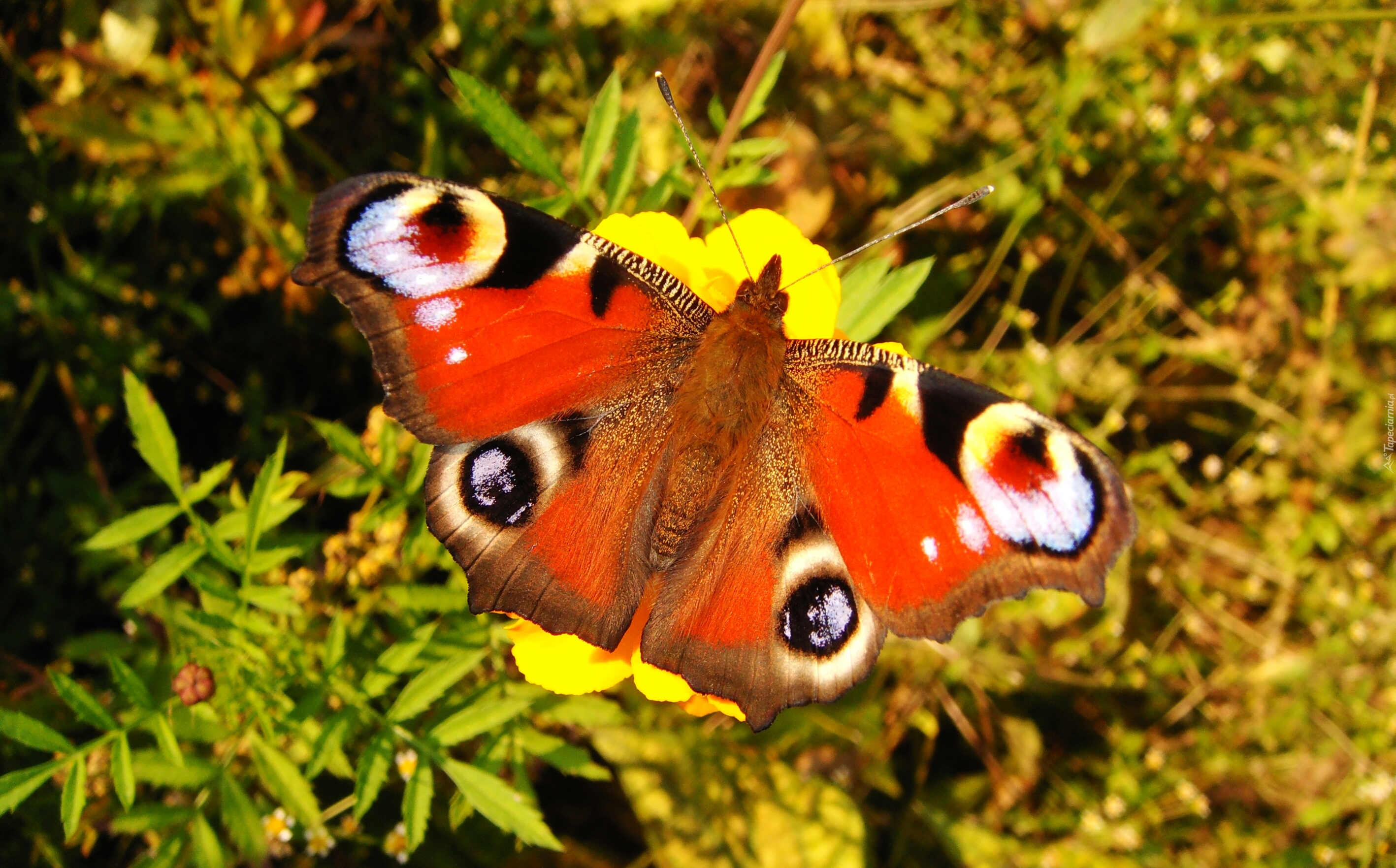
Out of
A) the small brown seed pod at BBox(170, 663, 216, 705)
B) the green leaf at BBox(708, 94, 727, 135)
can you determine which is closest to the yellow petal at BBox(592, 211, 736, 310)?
the green leaf at BBox(708, 94, 727, 135)

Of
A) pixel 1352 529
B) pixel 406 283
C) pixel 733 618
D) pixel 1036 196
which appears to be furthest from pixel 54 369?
pixel 1352 529

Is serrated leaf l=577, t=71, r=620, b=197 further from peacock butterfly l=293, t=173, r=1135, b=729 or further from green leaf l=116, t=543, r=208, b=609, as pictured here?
green leaf l=116, t=543, r=208, b=609

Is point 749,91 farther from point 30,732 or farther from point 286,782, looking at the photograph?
point 30,732

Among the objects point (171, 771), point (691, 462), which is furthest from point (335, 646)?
point (691, 462)

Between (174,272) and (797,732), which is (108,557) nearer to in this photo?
(174,272)

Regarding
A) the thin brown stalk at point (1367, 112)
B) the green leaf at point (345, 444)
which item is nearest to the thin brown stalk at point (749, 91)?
the green leaf at point (345, 444)

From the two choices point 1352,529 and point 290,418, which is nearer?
point 290,418
